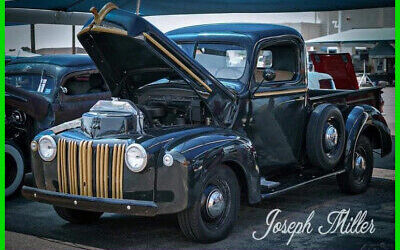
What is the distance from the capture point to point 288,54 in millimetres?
6176

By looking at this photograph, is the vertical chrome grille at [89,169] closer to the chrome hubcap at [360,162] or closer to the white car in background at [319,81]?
the chrome hubcap at [360,162]

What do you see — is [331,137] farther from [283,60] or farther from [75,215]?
[75,215]

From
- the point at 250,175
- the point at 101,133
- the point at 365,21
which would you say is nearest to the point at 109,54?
the point at 101,133

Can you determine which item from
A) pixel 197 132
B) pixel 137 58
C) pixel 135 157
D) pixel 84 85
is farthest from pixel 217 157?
pixel 84 85

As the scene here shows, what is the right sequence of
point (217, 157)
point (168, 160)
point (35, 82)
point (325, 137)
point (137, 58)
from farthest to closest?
point (35, 82), point (325, 137), point (137, 58), point (217, 157), point (168, 160)

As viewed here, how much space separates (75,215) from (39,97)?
6.96ft

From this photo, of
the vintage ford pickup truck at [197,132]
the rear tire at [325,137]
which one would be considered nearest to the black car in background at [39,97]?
the vintage ford pickup truck at [197,132]

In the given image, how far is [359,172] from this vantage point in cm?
666

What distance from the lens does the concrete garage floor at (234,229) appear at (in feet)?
16.0

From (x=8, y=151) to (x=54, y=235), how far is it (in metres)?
1.83

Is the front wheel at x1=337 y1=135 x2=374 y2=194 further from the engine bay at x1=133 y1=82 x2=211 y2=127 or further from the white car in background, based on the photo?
the white car in background

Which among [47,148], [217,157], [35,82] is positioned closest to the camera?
[217,157]

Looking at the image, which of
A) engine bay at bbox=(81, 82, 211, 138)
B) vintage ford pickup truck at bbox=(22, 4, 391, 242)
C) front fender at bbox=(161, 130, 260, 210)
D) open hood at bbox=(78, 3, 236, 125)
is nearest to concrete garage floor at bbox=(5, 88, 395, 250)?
vintage ford pickup truck at bbox=(22, 4, 391, 242)

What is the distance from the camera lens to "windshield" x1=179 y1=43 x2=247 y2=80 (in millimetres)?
5688
